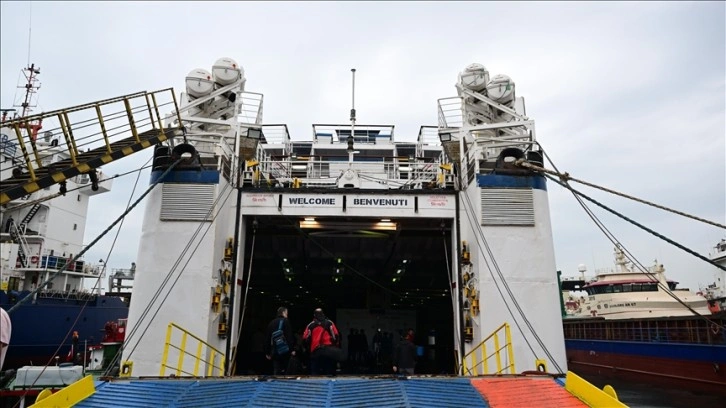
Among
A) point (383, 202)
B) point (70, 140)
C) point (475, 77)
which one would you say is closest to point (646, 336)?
point (475, 77)

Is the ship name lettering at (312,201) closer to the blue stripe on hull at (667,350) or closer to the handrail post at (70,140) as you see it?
the handrail post at (70,140)

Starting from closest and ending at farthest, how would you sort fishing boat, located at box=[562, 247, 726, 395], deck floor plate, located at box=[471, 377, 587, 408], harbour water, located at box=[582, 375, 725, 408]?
deck floor plate, located at box=[471, 377, 587, 408] < harbour water, located at box=[582, 375, 725, 408] < fishing boat, located at box=[562, 247, 726, 395]

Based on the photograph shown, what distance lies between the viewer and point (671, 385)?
18.8m

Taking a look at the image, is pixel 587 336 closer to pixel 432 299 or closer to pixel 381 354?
pixel 432 299

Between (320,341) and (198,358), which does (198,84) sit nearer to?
(198,358)

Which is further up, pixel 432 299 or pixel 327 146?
pixel 327 146

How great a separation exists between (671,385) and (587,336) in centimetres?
966

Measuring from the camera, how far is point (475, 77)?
11234mm

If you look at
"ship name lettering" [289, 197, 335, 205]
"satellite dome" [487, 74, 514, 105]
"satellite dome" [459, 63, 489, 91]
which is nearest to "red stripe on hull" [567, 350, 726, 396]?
"satellite dome" [487, 74, 514, 105]

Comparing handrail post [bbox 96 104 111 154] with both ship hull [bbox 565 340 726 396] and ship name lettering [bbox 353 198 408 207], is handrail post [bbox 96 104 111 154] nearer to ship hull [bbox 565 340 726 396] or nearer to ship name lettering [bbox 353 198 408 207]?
ship name lettering [bbox 353 198 408 207]

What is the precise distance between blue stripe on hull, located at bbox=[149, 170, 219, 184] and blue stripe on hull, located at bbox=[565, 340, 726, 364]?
17.9 metres

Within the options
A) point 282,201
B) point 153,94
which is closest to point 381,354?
point 282,201

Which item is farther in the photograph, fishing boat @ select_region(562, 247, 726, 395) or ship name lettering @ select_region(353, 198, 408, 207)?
fishing boat @ select_region(562, 247, 726, 395)

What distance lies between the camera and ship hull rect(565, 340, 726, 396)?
17047 mm
